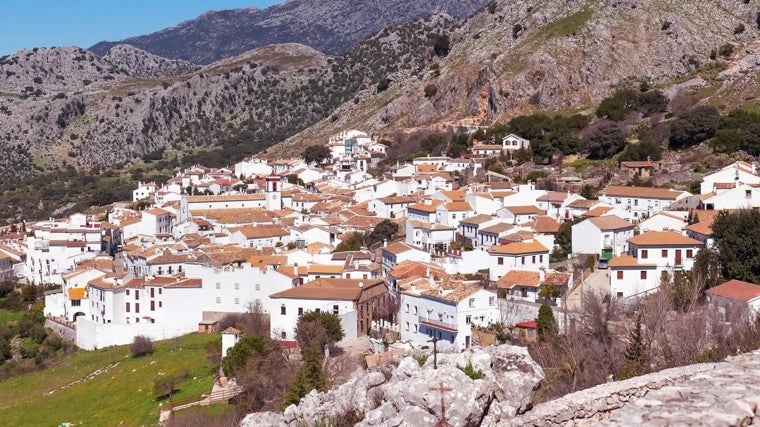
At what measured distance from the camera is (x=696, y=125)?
49.6 metres

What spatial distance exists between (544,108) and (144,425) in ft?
172

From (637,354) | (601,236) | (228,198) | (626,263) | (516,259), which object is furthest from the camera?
(228,198)

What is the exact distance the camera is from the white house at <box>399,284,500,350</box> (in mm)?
26281

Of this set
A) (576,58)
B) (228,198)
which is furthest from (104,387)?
(576,58)

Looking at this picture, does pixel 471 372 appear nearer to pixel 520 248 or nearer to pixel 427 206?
pixel 520 248

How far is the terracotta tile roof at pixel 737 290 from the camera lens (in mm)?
23062

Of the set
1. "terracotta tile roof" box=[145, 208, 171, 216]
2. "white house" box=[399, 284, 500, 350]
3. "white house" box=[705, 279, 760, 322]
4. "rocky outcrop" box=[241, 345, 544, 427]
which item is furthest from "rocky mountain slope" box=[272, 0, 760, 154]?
"rocky outcrop" box=[241, 345, 544, 427]

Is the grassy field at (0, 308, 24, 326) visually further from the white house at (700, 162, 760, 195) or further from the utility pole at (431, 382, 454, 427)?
the utility pole at (431, 382, 454, 427)

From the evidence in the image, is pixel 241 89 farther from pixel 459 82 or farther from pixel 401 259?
pixel 401 259

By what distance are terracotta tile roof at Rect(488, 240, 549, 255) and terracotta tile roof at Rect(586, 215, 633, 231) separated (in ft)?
9.54

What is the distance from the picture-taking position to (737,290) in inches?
939

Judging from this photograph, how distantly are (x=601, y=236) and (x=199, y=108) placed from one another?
115252 millimetres

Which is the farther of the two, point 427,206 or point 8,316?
point 427,206

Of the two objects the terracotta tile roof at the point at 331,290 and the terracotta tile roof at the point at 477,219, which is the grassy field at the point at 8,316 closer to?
the terracotta tile roof at the point at 331,290
